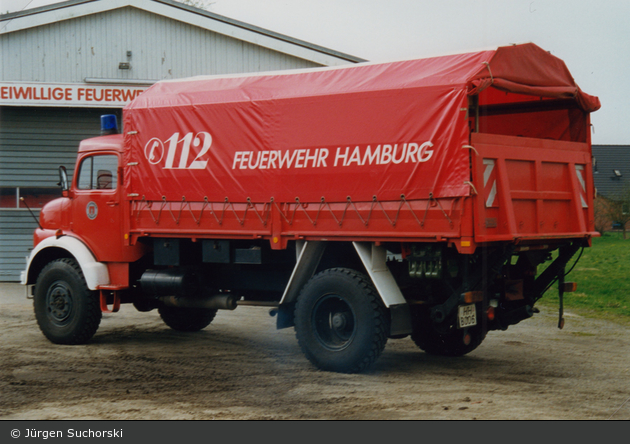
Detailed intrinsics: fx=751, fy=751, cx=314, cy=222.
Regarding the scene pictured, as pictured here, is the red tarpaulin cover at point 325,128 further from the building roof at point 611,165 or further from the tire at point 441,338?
the building roof at point 611,165

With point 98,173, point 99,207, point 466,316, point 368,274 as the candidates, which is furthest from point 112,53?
point 466,316

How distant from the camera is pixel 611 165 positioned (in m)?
55.6

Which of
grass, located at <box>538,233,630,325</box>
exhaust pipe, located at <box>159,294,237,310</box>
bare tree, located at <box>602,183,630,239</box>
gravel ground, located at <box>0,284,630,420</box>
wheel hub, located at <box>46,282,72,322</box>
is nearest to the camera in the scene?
gravel ground, located at <box>0,284,630,420</box>

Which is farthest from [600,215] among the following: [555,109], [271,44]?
[555,109]

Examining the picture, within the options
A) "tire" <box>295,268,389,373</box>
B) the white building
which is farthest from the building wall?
"tire" <box>295,268,389,373</box>

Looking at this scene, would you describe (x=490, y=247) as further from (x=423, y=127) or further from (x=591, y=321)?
(x=591, y=321)

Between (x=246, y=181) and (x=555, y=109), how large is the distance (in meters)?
3.67

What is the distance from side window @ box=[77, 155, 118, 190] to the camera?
32.1 feet

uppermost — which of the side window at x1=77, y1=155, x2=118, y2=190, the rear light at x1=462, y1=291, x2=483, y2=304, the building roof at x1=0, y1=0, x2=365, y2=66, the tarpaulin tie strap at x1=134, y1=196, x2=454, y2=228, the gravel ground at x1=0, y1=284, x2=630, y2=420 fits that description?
the building roof at x1=0, y1=0, x2=365, y2=66

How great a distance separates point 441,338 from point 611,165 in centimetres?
5125

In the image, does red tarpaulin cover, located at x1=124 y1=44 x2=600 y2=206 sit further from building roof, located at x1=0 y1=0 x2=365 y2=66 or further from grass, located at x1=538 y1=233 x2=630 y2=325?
building roof, located at x1=0 y1=0 x2=365 y2=66

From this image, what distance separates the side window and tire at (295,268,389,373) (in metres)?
3.37

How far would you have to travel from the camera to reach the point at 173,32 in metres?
16.3

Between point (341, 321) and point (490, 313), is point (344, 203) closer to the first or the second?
point (341, 321)
